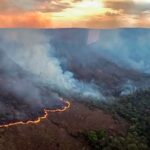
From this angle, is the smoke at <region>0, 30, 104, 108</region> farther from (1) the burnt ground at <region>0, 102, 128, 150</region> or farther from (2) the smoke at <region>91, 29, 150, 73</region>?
(2) the smoke at <region>91, 29, 150, 73</region>

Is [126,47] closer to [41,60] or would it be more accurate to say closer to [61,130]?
[41,60]

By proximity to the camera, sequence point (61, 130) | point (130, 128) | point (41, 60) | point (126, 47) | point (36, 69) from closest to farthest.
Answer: point (61, 130) → point (130, 128) → point (36, 69) → point (41, 60) → point (126, 47)

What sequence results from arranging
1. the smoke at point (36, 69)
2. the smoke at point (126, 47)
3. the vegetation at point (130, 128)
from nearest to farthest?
the vegetation at point (130, 128), the smoke at point (36, 69), the smoke at point (126, 47)

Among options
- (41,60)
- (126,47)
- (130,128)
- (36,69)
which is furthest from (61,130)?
(126,47)

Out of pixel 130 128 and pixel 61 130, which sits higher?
pixel 61 130

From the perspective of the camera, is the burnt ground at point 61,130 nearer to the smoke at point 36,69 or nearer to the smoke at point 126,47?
the smoke at point 36,69

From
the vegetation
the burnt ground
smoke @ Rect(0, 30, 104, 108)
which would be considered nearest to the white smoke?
smoke @ Rect(0, 30, 104, 108)

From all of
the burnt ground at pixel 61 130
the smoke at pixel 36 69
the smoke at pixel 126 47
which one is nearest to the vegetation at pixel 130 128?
the burnt ground at pixel 61 130
